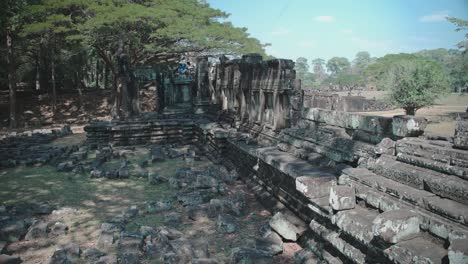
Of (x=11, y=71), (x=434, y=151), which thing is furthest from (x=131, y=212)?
(x=11, y=71)

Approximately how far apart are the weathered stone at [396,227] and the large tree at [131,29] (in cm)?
1250

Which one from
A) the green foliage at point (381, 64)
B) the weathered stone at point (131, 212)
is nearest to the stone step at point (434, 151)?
the weathered stone at point (131, 212)

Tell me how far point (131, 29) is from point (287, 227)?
578 inches

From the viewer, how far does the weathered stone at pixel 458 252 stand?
2164 mm

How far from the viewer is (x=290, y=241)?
4.39m

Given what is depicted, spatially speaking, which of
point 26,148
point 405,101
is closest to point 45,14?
point 26,148

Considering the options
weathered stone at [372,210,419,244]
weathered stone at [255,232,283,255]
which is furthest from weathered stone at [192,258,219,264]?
weathered stone at [372,210,419,244]

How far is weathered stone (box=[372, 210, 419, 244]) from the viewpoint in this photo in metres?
2.69

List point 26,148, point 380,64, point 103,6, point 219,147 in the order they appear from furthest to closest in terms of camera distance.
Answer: point 380,64 → point 103,6 → point 26,148 → point 219,147

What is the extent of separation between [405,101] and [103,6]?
19236mm

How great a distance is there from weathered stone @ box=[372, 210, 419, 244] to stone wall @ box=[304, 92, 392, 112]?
7.34 meters

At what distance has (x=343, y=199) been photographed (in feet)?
11.5

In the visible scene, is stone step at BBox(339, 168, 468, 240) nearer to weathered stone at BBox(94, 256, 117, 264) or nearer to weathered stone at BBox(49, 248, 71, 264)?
weathered stone at BBox(94, 256, 117, 264)

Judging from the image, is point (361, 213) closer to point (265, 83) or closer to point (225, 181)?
point (225, 181)
